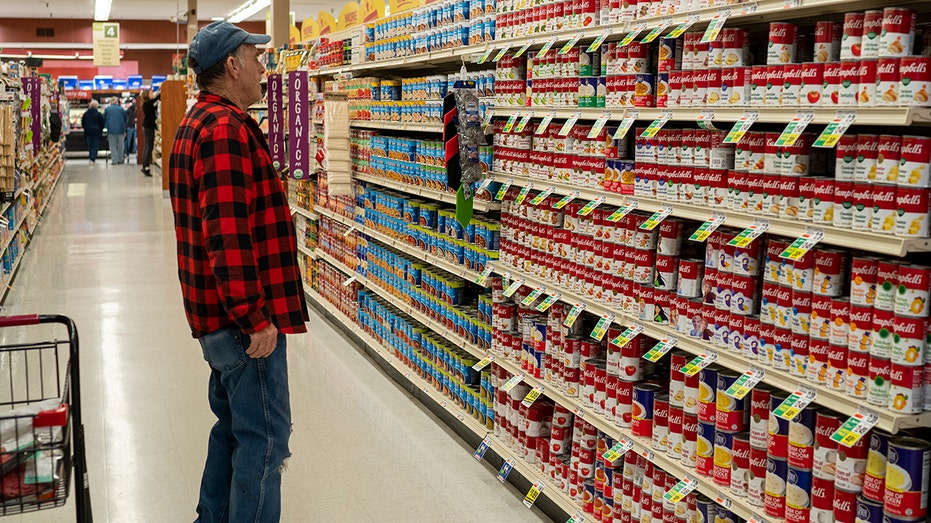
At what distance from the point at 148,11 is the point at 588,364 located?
83.1ft

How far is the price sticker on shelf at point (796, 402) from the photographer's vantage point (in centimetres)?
240

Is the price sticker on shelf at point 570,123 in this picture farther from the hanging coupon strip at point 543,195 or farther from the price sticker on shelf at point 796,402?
the price sticker on shelf at point 796,402

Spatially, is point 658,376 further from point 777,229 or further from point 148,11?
point 148,11

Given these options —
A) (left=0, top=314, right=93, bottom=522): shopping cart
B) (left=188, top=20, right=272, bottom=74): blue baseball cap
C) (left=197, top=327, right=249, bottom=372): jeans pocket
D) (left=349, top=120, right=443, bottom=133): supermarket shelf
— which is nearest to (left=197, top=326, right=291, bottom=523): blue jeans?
(left=197, top=327, right=249, bottom=372): jeans pocket

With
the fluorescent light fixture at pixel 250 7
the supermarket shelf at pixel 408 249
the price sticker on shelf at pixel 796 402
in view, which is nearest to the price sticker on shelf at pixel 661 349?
the price sticker on shelf at pixel 796 402

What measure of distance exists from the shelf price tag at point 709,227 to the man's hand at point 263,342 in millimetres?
1317

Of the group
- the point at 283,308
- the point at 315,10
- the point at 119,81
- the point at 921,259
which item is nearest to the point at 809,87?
the point at 921,259

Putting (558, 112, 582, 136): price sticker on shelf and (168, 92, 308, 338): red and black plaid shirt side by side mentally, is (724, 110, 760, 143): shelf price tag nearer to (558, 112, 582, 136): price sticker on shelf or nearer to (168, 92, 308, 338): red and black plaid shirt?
(558, 112, 582, 136): price sticker on shelf

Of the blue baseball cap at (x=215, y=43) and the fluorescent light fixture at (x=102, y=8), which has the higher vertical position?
the fluorescent light fixture at (x=102, y=8)

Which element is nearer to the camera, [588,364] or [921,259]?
[921,259]

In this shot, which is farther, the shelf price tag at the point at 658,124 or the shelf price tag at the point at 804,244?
the shelf price tag at the point at 658,124

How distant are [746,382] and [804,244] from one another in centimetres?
45

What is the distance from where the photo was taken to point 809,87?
7.87 feet

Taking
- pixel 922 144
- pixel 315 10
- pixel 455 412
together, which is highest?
pixel 315 10
